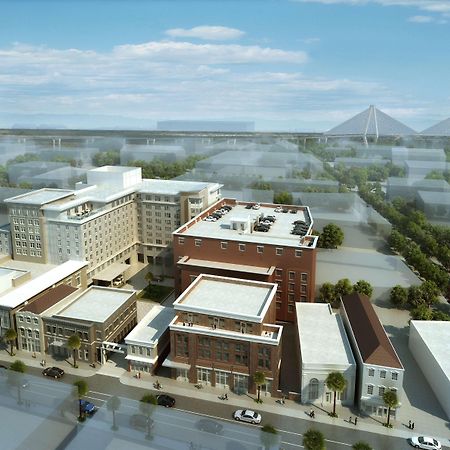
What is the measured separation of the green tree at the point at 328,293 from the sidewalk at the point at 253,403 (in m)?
4.01

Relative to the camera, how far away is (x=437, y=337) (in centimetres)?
892

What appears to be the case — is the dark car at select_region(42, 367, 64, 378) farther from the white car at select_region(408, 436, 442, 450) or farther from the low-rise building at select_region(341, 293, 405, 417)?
the white car at select_region(408, 436, 442, 450)

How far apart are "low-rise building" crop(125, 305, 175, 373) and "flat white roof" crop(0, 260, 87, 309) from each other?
2475 millimetres

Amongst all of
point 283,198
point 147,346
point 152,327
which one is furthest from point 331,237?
point 147,346

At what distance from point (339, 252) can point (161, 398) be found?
28.1ft

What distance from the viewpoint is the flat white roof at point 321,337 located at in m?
7.82

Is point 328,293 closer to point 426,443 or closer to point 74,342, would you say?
point 426,443

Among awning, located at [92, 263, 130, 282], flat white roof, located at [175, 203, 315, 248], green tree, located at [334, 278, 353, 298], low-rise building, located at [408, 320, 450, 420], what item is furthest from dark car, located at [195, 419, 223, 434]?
awning, located at [92, 263, 130, 282]

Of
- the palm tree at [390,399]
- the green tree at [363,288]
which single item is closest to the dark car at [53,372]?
the palm tree at [390,399]

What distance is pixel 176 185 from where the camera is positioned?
15172 mm

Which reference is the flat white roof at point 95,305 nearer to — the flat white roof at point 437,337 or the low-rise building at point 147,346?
the low-rise building at point 147,346

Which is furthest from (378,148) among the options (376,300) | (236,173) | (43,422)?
(43,422)

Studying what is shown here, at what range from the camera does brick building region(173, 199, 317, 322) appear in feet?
34.2

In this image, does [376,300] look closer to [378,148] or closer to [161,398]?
[161,398]
